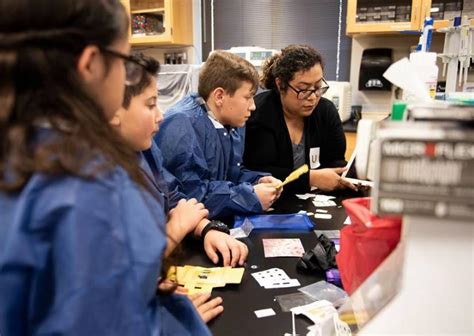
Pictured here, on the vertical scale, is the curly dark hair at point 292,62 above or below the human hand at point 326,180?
above

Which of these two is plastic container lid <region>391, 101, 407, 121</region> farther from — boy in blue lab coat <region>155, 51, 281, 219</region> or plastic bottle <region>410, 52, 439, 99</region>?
boy in blue lab coat <region>155, 51, 281, 219</region>

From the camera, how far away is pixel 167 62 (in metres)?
4.09

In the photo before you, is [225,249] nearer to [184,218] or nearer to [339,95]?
[184,218]

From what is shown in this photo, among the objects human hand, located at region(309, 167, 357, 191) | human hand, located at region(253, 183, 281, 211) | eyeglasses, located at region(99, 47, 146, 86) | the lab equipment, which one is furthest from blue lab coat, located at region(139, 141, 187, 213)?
the lab equipment

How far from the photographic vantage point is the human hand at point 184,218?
3.88ft

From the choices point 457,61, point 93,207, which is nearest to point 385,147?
point 93,207

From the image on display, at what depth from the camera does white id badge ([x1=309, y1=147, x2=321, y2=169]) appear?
6.79 feet

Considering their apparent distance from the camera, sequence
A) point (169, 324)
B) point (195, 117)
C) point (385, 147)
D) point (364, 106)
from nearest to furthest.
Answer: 1. point (385, 147)
2. point (169, 324)
3. point (195, 117)
4. point (364, 106)

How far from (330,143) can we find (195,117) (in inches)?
33.7

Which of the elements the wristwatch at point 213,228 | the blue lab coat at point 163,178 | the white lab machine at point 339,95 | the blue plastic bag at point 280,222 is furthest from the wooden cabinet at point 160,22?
the wristwatch at point 213,228

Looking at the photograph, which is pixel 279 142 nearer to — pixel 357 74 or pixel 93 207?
pixel 93 207

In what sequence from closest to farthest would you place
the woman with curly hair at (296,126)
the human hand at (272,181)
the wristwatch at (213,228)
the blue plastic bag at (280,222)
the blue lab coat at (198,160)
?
1. the wristwatch at (213,228)
2. the blue plastic bag at (280,222)
3. the blue lab coat at (198,160)
4. the human hand at (272,181)
5. the woman with curly hair at (296,126)

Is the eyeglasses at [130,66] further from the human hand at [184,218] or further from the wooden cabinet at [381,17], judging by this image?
the wooden cabinet at [381,17]

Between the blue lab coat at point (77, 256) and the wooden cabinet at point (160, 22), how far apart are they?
11.0 feet
